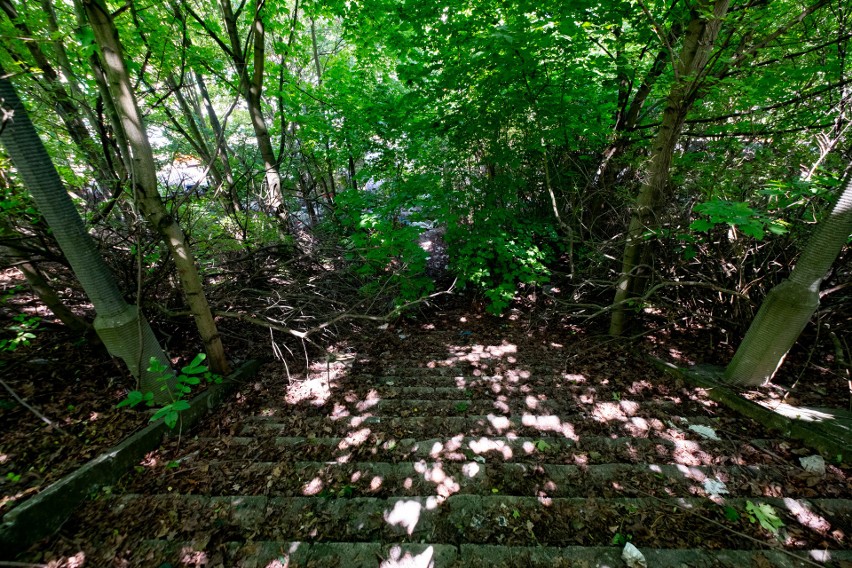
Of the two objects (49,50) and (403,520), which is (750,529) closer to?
(403,520)

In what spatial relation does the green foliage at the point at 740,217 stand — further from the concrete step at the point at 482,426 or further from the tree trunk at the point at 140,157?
the tree trunk at the point at 140,157

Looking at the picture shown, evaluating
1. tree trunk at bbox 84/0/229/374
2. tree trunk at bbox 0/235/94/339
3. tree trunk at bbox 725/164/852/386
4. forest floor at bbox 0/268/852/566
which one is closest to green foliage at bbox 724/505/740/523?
forest floor at bbox 0/268/852/566

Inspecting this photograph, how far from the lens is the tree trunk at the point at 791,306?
8.57 ft

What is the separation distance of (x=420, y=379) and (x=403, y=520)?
2401 mm

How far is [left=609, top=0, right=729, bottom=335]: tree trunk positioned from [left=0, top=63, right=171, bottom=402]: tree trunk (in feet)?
17.5

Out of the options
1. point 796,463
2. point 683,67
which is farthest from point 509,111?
point 796,463

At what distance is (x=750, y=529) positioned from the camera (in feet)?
6.55

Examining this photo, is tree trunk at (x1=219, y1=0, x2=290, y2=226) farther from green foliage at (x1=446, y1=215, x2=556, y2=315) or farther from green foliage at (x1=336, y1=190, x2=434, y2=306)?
green foliage at (x1=446, y1=215, x2=556, y2=315)

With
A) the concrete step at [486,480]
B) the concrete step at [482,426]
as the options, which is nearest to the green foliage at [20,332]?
the concrete step at [486,480]

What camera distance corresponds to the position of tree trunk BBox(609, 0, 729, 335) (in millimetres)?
3383

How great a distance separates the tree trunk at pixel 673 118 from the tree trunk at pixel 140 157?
5.00 metres

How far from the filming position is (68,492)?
2.06 m

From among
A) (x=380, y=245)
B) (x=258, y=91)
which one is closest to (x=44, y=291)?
(x=380, y=245)

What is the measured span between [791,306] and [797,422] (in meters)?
1.01
